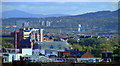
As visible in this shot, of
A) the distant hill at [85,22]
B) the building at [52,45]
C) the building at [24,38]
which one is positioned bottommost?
the building at [52,45]

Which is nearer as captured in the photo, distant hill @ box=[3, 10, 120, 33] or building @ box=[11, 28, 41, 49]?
distant hill @ box=[3, 10, 120, 33]

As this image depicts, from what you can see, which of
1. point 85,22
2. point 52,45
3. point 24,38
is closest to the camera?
point 85,22

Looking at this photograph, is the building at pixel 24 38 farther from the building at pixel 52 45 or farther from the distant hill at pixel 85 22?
the distant hill at pixel 85 22

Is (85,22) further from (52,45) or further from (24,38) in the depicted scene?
(24,38)

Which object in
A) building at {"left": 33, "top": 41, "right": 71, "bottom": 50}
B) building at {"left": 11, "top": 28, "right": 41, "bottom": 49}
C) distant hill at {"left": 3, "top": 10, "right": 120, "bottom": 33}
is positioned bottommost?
building at {"left": 33, "top": 41, "right": 71, "bottom": 50}

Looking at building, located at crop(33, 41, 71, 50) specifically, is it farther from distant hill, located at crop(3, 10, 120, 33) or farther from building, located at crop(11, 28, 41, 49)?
distant hill, located at crop(3, 10, 120, 33)

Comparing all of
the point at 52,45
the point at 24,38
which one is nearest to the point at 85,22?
the point at 52,45

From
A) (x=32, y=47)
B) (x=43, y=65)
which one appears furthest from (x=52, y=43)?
(x=43, y=65)

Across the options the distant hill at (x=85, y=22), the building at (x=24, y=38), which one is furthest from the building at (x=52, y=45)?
the distant hill at (x=85, y=22)

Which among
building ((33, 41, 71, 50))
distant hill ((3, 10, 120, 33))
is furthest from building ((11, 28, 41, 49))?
distant hill ((3, 10, 120, 33))

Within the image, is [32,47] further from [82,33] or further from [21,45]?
[82,33]

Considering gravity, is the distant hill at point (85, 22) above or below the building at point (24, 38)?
above
